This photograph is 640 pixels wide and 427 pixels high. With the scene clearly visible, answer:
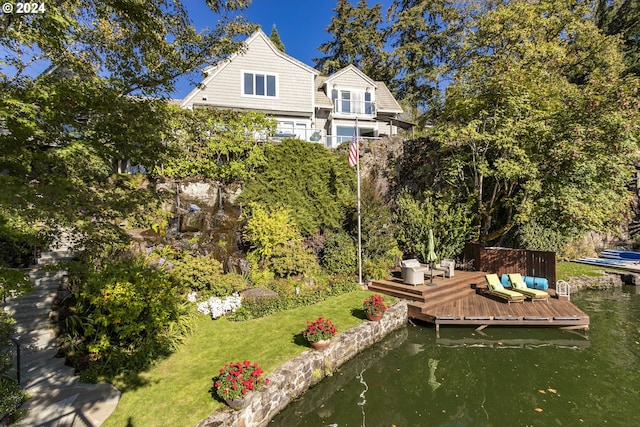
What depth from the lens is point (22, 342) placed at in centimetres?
730


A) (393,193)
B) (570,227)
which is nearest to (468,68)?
(393,193)

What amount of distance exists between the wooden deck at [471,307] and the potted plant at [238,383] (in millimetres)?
7218

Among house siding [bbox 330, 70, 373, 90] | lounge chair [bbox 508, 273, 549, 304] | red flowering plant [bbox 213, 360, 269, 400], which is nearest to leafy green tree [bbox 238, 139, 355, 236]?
lounge chair [bbox 508, 273, 549, 304]

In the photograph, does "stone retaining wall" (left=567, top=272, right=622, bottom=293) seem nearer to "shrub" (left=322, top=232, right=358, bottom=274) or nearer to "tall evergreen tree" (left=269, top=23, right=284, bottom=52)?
"shrub" (left=322, top=232, right=358, bottom=274)

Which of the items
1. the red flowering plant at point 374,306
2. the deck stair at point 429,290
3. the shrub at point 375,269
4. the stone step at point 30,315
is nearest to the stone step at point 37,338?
the stone step at point 30,315

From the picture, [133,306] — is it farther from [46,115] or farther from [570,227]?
[570,227]

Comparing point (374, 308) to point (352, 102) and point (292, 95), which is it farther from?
point (352, 102)

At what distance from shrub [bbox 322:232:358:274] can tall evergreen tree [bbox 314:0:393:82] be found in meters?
30.5

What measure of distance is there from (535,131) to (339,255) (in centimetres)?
1067

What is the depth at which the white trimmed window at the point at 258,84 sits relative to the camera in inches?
883

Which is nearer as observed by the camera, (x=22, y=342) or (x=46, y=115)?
(x=46, y=115)

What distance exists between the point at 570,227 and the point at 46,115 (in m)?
18.8

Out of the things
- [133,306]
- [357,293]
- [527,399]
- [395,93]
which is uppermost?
[395,93]

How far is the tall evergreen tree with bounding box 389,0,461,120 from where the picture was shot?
33438 mm
